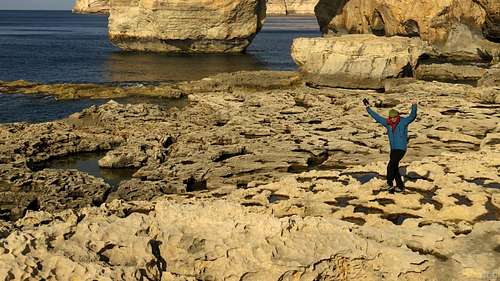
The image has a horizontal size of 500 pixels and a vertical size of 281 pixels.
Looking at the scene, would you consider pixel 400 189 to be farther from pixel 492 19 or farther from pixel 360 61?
pixel 492 19

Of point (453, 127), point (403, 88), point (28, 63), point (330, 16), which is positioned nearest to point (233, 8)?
point (330, 16)

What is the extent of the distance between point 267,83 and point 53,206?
92.1ft

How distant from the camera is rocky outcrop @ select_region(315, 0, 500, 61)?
195 feet

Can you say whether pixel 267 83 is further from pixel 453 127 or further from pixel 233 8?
pixel 233 8

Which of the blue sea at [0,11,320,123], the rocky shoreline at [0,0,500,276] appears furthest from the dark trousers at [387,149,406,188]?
the blue sea at [0,11,320,123]

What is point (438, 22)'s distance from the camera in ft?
210

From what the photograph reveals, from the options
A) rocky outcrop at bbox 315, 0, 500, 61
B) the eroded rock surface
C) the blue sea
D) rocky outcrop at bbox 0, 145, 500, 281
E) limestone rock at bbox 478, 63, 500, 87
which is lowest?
the blue sea

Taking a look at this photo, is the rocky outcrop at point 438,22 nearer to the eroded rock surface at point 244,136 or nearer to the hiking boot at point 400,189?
the eroded rock surface at point 244,136

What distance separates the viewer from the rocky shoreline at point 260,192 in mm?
7848

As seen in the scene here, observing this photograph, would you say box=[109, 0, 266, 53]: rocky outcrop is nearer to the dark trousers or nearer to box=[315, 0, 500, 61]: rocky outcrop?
box=[315, 0, 500, 61]: rocky outcrop

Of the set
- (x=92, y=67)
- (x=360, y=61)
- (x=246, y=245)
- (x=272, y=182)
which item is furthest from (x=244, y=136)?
(x=92, y=67)

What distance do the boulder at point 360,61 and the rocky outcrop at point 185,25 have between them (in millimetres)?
36600

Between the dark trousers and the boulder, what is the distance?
83.3 ft

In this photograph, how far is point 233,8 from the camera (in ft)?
239
